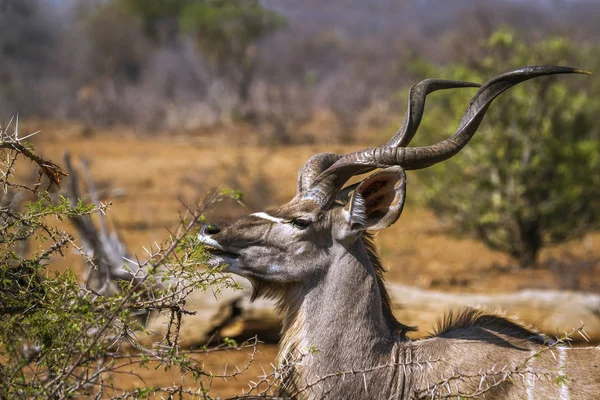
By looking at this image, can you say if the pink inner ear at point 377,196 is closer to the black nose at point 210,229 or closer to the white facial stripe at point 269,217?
the white facial stripe at point 269,217

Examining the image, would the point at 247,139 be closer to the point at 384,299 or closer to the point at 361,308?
the point at 384,299

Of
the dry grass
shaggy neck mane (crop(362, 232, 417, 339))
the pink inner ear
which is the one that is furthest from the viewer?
the dry grass

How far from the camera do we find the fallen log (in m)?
Result: 6.82

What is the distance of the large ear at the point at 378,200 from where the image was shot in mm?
3734

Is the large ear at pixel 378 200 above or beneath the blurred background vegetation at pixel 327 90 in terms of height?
beneath

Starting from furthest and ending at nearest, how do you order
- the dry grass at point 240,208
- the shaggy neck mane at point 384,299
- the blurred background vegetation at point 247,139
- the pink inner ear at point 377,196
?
the dry grass at point 240,208
the shaggy neck mane at point 384,299
the pink inner ear at point 377,196
the blurred background vegetation at point 247,139

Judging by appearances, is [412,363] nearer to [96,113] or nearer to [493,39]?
[493,39]

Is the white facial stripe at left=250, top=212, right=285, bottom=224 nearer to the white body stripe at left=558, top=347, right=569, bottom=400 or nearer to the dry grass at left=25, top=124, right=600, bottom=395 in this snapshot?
the dry grass at left=25, top=124, right=600, bottom=395

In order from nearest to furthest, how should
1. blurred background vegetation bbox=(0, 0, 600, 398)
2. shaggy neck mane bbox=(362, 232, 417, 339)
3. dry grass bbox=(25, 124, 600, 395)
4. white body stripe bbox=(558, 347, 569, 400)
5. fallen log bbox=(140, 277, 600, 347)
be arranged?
blurred background vegetation bbox=(0, 0, 600, 398) → white body stripe bbox=(558, 347, 569, 400) → shaggy neck mane bbox=(362, 232, 417, 339) → fallen log bbox=(140, 277, 600, 347) → dry grass bbox=(25, 124, 600, 395)

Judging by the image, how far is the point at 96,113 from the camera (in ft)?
91.7

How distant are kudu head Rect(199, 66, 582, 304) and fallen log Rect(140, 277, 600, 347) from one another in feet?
9.40

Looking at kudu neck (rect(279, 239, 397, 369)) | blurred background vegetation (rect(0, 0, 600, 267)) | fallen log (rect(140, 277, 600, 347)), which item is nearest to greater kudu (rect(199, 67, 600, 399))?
kudu neck (rect(279, 239, 397, 369))

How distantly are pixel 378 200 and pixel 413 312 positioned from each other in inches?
134

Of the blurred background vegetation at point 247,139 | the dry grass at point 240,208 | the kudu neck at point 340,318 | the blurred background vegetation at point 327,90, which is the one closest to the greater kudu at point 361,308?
the kudu neck at point 340,318
